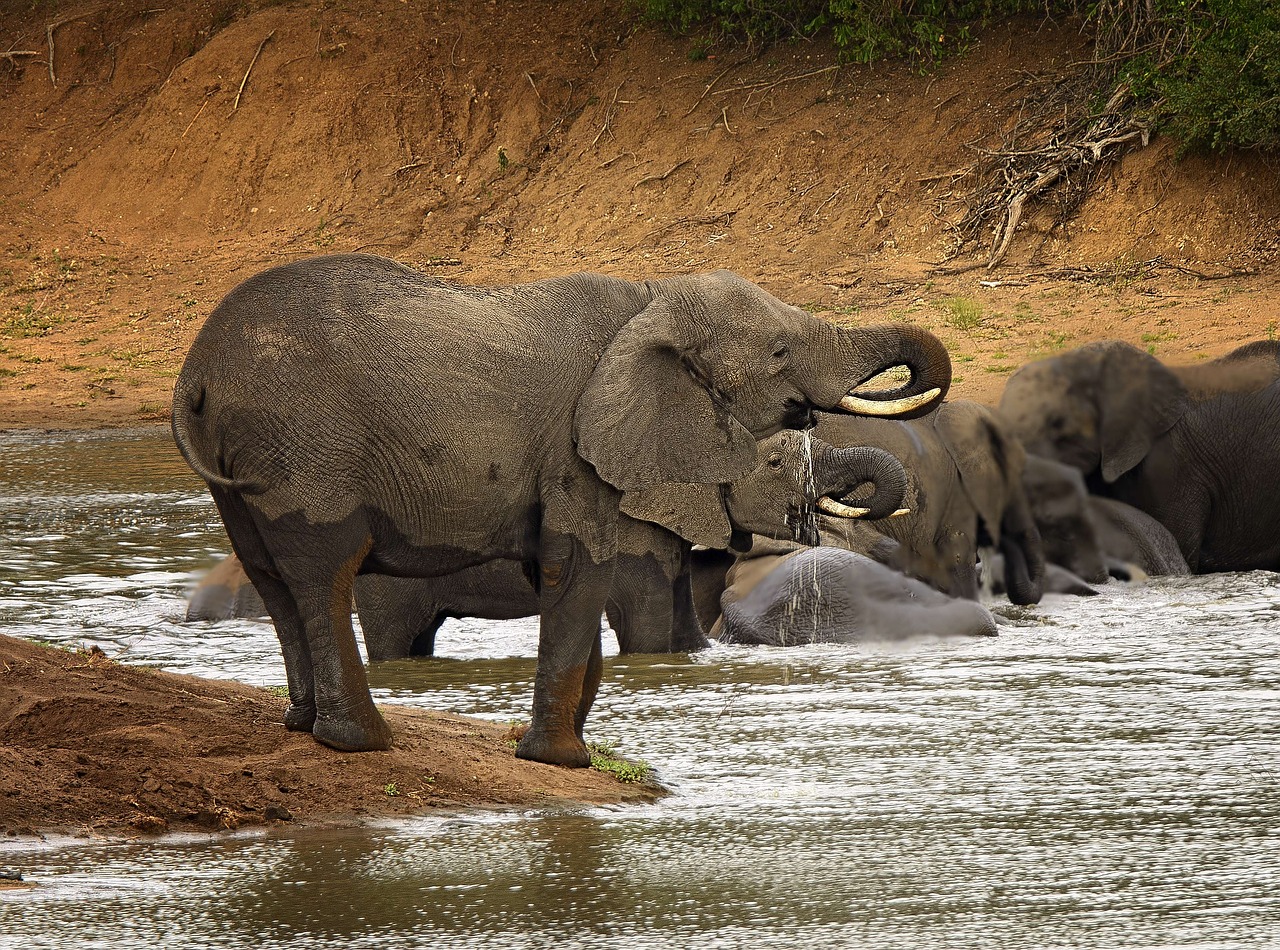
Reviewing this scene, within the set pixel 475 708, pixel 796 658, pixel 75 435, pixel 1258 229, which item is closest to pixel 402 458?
pixel 475 708

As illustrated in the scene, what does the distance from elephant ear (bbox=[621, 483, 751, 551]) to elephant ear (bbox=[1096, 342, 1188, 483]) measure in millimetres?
4336

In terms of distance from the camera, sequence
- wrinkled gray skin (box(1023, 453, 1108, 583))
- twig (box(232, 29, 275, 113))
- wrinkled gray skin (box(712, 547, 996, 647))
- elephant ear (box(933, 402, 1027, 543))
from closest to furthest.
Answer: wrinkled gray skin (box(712, 547, 996, 647)), elephant ear (box(933, 402, 1027, 543)), wrinkled gray skin (box(1023, 453, 1108, 583)), twig (box(232, 29, 275, 113))

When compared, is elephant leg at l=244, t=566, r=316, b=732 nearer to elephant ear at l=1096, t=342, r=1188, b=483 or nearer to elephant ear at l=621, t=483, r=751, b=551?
elephant ear at l=621, t=483, r=751, b=551

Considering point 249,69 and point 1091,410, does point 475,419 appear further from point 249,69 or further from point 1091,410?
point 249,69

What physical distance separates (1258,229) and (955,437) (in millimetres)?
10050

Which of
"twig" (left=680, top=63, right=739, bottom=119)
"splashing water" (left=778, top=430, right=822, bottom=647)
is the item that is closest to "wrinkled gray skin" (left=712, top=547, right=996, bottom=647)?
"splashing water" (left=778, top=430, right=822, bottom=647)

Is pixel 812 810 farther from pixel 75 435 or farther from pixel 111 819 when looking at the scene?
pixel 75 435

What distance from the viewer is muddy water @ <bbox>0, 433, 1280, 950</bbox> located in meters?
4.96

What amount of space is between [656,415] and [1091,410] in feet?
21.5

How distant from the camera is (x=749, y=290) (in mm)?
6715

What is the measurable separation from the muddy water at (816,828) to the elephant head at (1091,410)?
268 centimetres

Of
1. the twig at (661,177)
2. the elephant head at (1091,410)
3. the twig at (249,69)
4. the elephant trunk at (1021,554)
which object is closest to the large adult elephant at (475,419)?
the elephant trunk at (1021,554)

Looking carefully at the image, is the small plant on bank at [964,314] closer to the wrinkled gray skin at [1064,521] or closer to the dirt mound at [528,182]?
the dirt mound at [528,182]

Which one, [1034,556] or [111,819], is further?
[1034,556]
